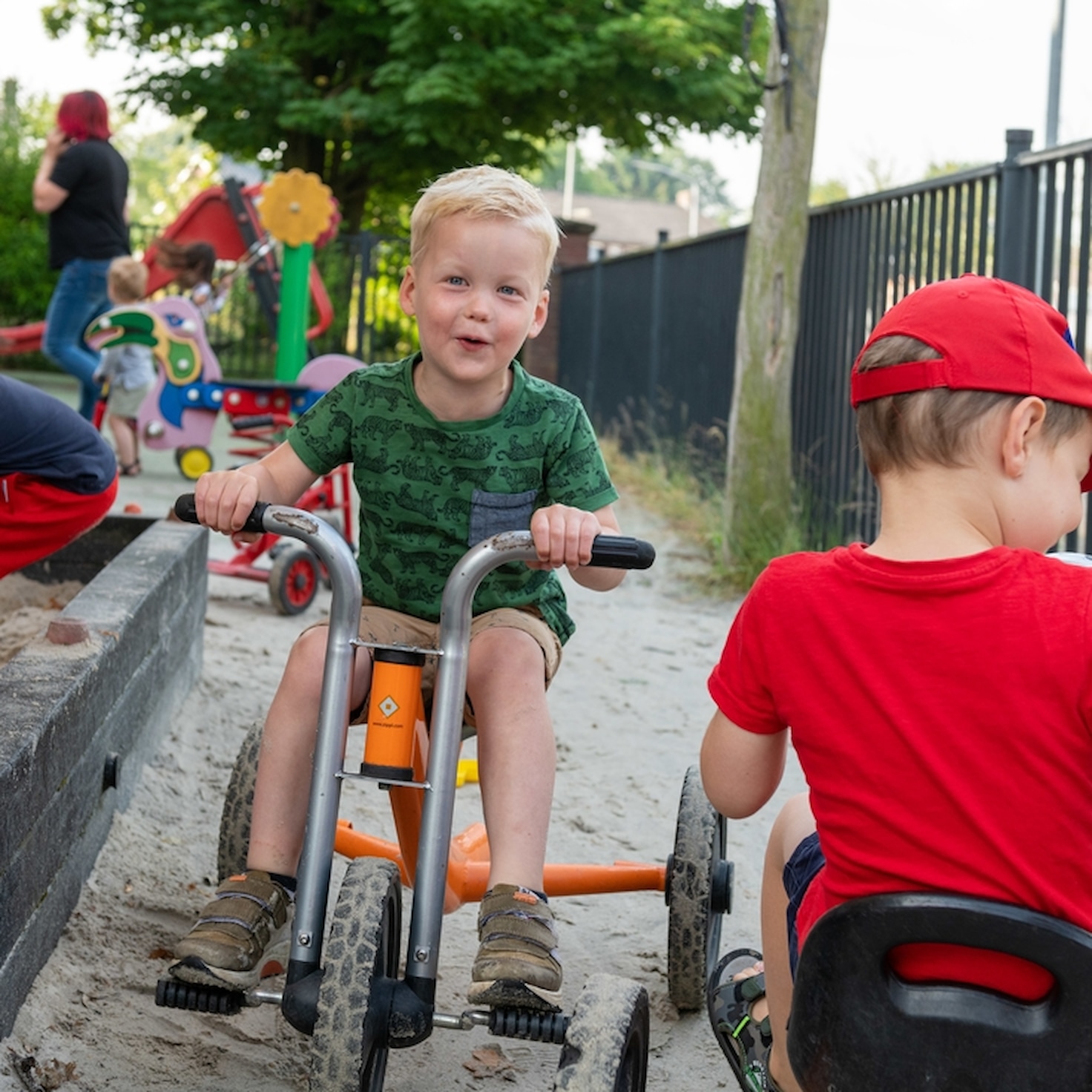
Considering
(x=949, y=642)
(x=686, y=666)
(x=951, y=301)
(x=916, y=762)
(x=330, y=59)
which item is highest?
(x=330, y=59)

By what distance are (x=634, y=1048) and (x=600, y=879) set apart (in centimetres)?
82

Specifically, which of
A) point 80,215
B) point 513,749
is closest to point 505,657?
point 513,749

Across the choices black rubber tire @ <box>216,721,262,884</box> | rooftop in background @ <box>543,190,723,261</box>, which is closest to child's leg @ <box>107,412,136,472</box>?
black rubber tire @ <box>216,721,262,884</box>

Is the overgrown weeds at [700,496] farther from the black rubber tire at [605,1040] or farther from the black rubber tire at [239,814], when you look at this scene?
the black rubber tire at [605,1040]

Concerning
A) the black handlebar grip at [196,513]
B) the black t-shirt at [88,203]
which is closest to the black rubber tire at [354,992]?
the black handlebar grip at [196,513]

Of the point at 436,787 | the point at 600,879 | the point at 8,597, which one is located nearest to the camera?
the point at 436,787

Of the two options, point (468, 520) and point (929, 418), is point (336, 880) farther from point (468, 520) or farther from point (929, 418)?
point (929, 418)

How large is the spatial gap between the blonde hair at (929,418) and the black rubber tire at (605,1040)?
81cm

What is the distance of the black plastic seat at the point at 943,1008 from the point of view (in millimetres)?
1414

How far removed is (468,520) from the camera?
97.6 inches

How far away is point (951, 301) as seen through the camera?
5.24 ft

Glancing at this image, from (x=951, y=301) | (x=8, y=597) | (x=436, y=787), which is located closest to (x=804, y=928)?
(x=436, y=787)

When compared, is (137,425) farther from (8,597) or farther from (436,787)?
(436,787)

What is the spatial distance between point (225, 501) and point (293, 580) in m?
3.79
